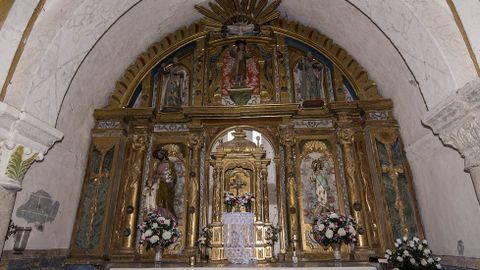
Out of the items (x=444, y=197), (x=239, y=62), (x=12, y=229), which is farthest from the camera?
(x=239, y=62)

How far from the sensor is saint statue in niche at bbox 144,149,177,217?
6.50 m

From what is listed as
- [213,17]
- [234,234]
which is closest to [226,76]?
[213,17]

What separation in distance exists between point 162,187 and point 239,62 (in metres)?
3.22

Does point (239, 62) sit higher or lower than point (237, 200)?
higher

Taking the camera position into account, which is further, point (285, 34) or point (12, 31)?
point (285, 34)

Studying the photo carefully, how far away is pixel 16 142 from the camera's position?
4.14m

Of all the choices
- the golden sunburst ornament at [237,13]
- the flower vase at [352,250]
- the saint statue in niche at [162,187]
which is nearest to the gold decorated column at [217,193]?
the saint statue in niche at [162,187]

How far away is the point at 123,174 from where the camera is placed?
6.80 metres

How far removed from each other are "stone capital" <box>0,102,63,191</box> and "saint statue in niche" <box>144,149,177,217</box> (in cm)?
248

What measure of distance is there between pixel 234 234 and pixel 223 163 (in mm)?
1447

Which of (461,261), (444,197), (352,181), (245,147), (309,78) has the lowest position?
(461,261)

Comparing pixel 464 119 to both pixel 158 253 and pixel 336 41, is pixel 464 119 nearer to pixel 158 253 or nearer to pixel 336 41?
pixel 336 41

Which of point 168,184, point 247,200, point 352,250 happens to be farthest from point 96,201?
point 352,250

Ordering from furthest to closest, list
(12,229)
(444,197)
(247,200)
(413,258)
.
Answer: (247,200) < (444,197) < (413,258) < (12,229)
